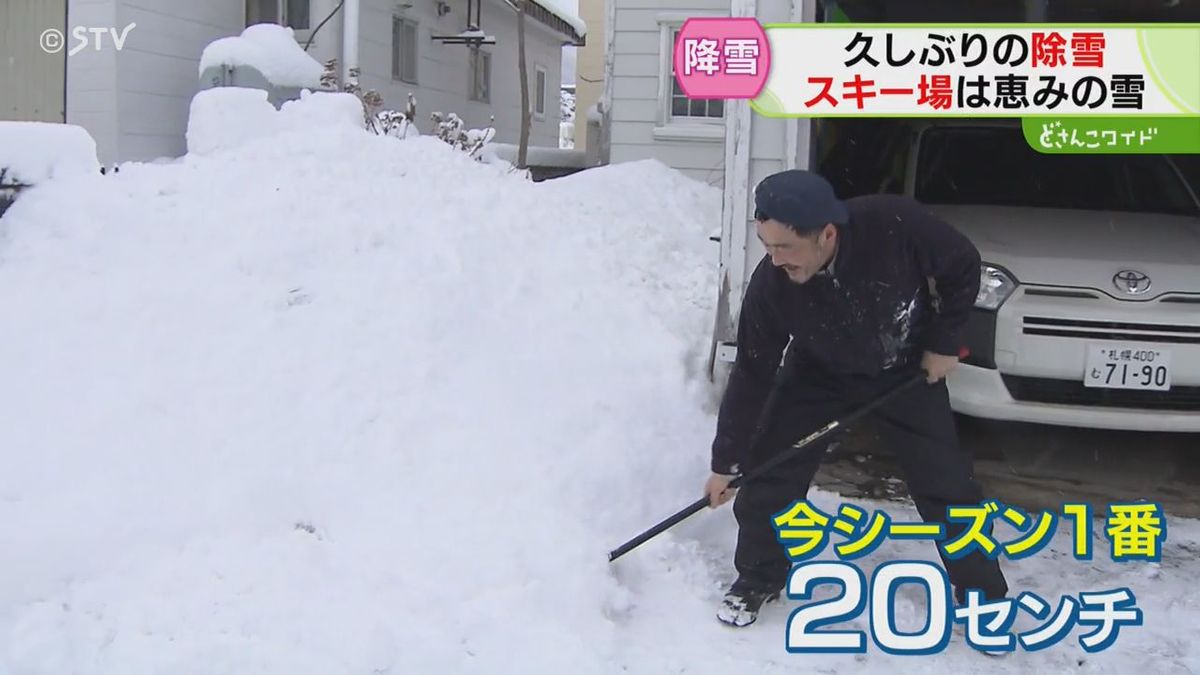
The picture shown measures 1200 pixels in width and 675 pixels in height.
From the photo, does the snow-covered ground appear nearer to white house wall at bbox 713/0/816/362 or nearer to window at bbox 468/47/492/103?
white house wall at bbox 713/0/816/362

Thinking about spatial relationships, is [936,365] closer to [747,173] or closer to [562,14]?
[747,173]

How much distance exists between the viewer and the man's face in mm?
3088

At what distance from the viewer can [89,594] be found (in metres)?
3.23

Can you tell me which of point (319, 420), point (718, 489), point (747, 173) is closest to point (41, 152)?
point (319, 420)

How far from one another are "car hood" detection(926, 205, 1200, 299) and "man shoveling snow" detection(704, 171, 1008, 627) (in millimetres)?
1548

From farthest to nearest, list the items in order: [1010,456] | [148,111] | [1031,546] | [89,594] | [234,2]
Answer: [234,2]
[148,111]
[1010,456]
[1031,546]
[89,594]

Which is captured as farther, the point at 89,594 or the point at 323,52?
the point at 323,52

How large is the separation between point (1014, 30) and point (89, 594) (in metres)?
4.40

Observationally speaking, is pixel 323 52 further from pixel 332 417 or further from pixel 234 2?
pixel 332 417

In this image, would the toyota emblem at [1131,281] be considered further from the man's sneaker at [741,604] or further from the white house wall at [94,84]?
the white house wall at [94,84]

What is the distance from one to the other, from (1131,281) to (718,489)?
235 centimetres

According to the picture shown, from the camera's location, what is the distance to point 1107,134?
16.8 ft

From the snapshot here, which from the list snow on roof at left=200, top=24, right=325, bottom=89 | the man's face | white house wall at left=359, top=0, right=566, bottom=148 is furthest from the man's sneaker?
white house wall at left=359, top=0, right=566, bottom=148

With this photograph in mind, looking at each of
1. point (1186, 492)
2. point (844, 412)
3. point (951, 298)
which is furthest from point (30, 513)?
point (1186, 492)
